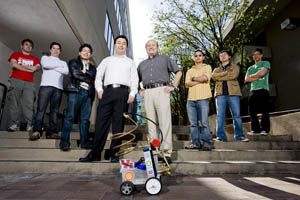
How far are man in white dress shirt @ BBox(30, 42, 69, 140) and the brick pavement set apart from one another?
110 cm

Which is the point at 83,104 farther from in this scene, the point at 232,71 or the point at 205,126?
the point at 232,71

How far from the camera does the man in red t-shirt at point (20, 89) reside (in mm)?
3613

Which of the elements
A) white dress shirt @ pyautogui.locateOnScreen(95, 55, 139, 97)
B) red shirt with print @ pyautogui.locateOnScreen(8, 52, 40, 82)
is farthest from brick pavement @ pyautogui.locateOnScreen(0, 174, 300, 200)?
red shirt with print @ pyautogui.locateOnScreen(8, 52, 40, 82)

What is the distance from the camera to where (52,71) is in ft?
11.2

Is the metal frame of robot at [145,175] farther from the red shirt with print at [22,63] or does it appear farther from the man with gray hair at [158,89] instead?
the red shirt with print at [22,63]

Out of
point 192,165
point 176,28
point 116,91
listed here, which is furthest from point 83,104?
point 176,28

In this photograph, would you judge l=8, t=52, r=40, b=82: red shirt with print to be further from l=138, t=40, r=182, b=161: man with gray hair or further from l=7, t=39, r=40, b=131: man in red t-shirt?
l=138, t=40, r=182, b=161: man with gray hair

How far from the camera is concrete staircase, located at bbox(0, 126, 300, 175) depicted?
255 cm

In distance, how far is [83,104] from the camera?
10.2 feet

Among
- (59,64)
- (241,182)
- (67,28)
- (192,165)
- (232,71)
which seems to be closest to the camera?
(241,182)

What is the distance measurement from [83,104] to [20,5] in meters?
3.49

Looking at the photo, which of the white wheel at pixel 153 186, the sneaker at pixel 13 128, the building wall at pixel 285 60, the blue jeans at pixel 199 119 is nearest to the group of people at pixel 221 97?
the blue jeans at pixel 199 119

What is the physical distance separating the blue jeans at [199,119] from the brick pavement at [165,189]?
1.02 m

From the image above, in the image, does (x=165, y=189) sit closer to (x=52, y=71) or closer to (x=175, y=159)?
(x=175, y=159)
